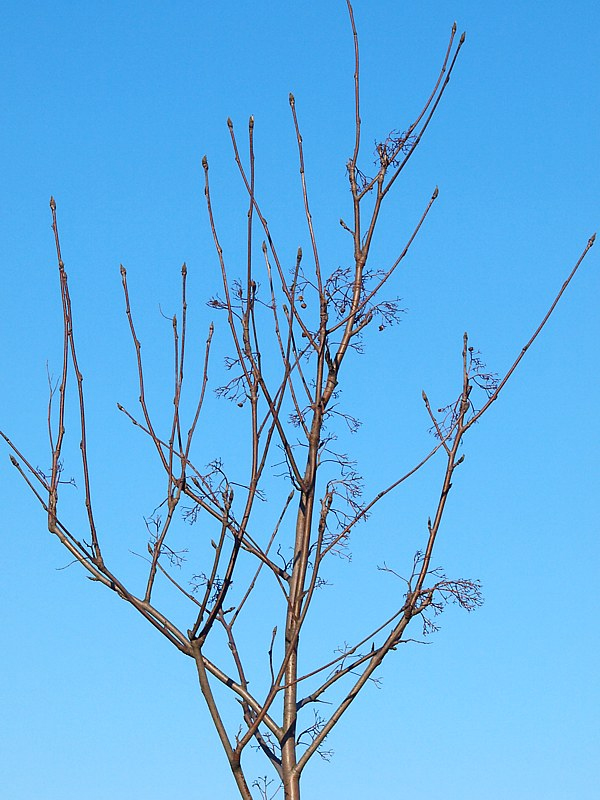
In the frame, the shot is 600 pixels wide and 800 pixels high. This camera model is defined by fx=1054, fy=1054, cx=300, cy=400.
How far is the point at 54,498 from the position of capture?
2.96m

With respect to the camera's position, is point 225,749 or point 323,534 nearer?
point 225,749

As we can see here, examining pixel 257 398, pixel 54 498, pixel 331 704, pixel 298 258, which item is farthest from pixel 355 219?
pixel 331 704

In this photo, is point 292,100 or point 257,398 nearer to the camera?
point 257,398

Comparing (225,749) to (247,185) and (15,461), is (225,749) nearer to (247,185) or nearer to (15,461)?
(15,461)

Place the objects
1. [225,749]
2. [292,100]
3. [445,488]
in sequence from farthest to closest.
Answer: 1. [292,100]
2. [445,488]
3. [225,749]

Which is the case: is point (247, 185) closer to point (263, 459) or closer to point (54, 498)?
point (263, 459)

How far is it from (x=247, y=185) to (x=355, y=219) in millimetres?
409

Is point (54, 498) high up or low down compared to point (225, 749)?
up

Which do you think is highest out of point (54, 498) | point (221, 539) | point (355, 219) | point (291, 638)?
point (355, 219)

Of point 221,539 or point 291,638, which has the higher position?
point 221,539

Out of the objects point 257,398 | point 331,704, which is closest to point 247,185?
point 257,398

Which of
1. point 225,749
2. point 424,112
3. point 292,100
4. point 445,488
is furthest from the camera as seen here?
point 424,112

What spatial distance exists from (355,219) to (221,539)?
3.71 ft

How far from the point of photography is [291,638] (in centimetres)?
286
